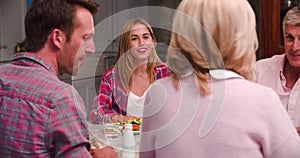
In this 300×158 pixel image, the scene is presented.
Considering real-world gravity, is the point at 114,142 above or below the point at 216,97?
below

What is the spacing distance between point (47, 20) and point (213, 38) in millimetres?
474

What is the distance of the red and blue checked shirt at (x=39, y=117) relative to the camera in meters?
0.82

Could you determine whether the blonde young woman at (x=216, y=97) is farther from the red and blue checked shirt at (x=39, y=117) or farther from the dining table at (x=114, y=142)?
the dining table at (x=114, y=142)

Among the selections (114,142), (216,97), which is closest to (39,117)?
(216,97)

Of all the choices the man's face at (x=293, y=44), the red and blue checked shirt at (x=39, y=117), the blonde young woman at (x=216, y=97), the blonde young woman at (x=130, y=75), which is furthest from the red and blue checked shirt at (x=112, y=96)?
the blonde young woman at (x=216, y=97)

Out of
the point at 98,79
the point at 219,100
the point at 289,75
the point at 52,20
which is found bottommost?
the point at 98,79

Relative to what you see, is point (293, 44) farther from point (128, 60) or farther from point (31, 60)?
point (31, 60)

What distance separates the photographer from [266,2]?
2.76 m

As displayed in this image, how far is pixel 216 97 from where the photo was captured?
771mm

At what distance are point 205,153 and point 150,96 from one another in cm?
17

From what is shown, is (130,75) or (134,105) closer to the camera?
(134,105)

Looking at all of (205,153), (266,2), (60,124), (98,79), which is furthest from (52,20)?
(98,79)

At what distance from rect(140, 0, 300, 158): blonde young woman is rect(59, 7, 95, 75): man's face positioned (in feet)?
1.06

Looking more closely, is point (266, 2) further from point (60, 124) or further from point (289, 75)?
point (60, 124)
